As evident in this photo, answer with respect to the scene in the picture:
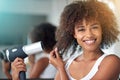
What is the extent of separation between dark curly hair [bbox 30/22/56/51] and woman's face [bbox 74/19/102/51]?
403mm

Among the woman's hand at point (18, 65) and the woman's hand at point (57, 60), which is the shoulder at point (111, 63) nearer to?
the woman's hand at point (57, 60)

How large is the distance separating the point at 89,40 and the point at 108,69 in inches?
4.1

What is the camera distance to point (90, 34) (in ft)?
2.93

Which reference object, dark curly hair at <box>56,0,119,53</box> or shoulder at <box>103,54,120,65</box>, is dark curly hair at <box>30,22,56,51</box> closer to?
dark curly hair at <box>56,0,119,53</box>

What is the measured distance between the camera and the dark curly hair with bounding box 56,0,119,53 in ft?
3.03

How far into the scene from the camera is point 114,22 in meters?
Result: 0.96

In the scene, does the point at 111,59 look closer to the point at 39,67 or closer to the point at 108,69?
the point at 108,69

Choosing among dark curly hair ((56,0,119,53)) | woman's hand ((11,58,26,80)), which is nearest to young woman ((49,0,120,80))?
dark curly hair ((56,0,119,53))

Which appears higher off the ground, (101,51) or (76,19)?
(76,19)

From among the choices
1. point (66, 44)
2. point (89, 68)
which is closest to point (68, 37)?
point (66, 44)

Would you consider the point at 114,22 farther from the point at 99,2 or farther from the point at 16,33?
the point at 16,33

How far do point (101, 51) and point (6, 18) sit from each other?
0.60 m

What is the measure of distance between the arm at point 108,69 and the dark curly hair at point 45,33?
46 cm

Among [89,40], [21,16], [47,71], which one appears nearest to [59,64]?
[89,40]
